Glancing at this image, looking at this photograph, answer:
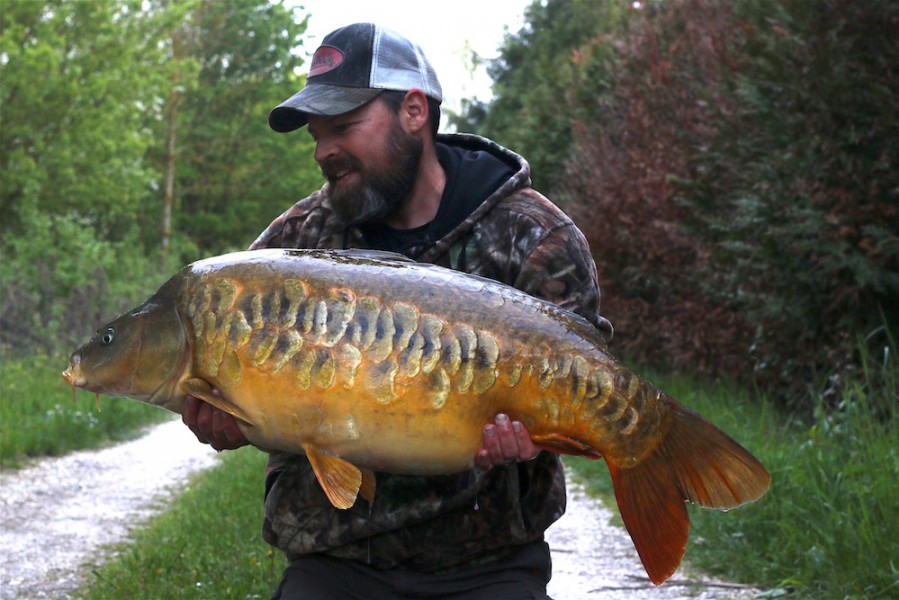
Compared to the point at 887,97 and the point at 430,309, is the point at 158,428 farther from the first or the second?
the point at 430,309

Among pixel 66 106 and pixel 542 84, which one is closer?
pixel 66 106

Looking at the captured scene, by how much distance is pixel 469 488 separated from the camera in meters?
3.27

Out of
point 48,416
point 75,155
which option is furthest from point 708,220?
point 75,155

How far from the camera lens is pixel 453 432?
2.83 m

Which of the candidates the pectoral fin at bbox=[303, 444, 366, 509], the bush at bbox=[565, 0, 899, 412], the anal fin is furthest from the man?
the bush at bbox=[565, 0, 899, 412]

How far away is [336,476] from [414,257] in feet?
2.82

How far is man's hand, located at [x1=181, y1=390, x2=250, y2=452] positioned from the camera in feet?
9.81

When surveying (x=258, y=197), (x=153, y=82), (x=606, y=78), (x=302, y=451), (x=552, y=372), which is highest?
(x=552, y=372)

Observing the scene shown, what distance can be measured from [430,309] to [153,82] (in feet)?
74.7

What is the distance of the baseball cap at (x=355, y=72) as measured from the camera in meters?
3.40

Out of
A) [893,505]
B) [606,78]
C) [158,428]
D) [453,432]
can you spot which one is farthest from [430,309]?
[606,78]

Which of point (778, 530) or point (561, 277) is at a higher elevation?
point (561, 277)

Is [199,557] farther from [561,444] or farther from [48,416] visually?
[48,416]

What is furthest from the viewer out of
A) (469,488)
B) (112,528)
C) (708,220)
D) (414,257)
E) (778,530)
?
(708,220)
